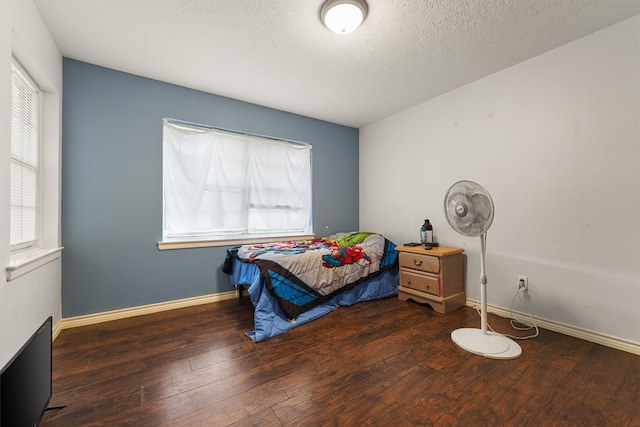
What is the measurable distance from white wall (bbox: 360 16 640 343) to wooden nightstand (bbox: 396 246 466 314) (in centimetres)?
19

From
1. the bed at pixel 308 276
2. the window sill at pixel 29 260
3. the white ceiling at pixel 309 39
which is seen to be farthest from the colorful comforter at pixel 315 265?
the white ceiling at pixel 309 39

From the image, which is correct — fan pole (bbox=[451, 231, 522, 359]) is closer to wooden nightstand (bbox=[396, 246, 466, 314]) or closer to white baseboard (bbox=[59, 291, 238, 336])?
wooden nightstand (bbox=[396, 246, 466, 314])

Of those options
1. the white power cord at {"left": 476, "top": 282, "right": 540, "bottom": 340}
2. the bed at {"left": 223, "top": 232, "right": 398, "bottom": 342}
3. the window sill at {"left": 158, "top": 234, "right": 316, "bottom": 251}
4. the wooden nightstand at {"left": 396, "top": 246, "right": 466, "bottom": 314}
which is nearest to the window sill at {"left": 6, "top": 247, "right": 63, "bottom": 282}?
the window sill at {"left": 158, "top": 234, "right": 316, "bottom": 251}

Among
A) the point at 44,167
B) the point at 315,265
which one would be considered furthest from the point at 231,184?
the point at 44,167

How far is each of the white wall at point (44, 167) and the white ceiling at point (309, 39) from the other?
0.22 m

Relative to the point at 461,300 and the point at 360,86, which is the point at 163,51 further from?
the point at 461,300

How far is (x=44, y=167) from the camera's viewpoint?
6.80ft

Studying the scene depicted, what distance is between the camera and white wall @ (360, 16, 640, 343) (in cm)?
185

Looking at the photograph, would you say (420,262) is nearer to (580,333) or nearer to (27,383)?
(580,333)

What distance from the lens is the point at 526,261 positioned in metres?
2.33

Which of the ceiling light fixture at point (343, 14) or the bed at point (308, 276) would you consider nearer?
the ceiling light fixture at point (343, 14)

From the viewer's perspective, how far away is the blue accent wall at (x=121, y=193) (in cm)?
227

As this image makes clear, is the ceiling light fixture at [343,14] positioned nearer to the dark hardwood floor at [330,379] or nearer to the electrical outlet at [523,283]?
the dark hardwood floor at [330,379]

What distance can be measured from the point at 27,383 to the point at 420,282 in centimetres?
274
